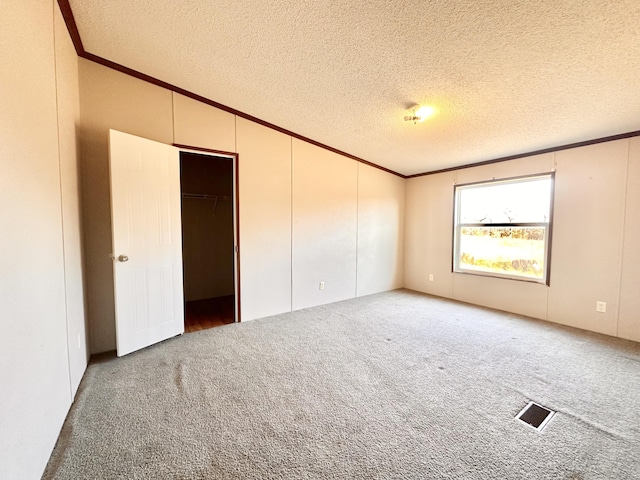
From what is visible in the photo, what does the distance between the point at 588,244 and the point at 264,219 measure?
4.07 metres

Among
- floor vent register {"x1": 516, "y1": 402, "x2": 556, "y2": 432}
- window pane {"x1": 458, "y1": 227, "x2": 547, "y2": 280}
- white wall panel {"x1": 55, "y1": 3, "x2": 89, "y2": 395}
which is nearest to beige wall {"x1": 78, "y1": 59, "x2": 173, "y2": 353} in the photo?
white wall panel {"x1": 55, "y1": 3, "x2": 89, "y2": 395}

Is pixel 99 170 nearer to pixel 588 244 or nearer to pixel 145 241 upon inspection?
pixel 145 241

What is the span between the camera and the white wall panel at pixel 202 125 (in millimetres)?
2992

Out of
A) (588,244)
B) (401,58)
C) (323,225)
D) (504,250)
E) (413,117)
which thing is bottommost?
(504,250)

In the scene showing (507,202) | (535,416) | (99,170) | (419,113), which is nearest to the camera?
(535,416)

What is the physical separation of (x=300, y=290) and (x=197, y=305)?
1.74m

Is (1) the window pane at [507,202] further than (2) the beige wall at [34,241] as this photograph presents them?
Yes

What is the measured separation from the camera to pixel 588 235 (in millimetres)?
3209

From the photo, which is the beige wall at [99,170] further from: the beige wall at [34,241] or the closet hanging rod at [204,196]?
the closet hanging rod at [204,196]

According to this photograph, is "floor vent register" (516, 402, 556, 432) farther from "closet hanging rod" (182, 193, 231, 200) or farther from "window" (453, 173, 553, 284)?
"closet hanging rod" (182, 193, 231, 200)

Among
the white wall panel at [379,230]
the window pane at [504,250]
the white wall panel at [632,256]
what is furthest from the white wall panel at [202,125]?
the white wall panel at [632,256]

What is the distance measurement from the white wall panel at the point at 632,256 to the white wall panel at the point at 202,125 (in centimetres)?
459

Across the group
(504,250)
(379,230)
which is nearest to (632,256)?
(504,250)

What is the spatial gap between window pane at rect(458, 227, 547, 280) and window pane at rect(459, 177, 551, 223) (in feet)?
0.53
